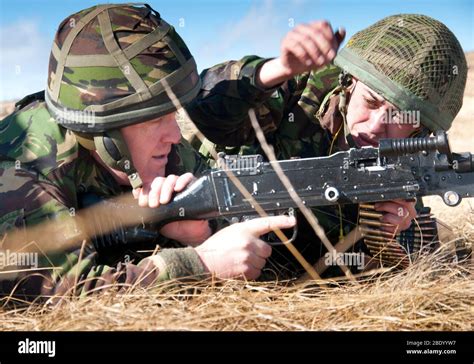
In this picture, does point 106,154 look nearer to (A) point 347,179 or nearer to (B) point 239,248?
(B) point 239,248

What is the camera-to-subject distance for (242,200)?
3555mm

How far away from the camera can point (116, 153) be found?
354cm

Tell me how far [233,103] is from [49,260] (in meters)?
1.38

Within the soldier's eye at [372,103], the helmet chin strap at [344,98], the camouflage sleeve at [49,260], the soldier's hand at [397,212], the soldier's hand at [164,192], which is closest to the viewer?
the camouflage sleeve at [49,260]

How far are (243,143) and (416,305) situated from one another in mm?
1600

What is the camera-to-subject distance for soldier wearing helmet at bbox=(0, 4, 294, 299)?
3279 millimetres

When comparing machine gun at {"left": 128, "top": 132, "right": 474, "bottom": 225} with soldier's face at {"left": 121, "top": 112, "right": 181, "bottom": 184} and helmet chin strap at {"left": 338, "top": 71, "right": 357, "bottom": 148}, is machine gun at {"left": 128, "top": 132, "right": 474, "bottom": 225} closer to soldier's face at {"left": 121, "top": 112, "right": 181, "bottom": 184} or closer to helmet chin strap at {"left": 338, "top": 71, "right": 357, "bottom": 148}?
soldier's face at {"left": 121, "top": 112, "right": 181, "bottom": 184}

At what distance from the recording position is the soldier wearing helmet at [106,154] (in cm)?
328

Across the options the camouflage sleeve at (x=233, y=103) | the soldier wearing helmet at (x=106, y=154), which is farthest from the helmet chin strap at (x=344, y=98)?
the soldier wearing helmet at (x=106, y=154)

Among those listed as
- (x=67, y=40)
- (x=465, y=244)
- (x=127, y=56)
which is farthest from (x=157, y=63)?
(x=465, y=244)
